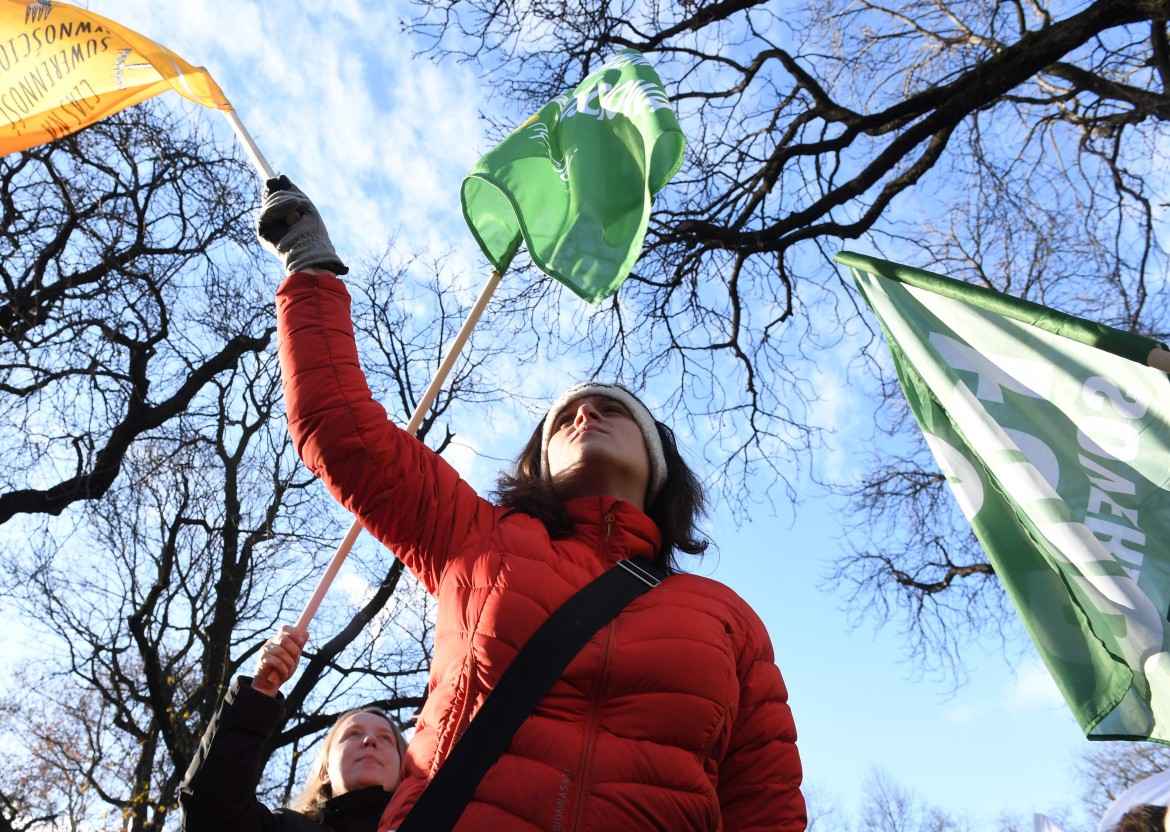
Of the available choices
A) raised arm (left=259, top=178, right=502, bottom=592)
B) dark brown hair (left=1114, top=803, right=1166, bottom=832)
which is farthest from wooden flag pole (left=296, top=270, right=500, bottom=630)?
dark brown hair (left=1114, top=803, right=1166, bottom=832)

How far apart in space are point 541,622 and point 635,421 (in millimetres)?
1111

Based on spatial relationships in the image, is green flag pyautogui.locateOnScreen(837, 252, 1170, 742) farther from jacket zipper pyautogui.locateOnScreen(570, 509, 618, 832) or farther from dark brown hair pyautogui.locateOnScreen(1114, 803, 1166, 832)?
jacket zipper pyautogui.locateOnScreen(570, 509, 618, 832)

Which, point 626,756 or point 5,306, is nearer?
point 626,756

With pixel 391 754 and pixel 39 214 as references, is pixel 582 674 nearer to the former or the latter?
pixel 391 754

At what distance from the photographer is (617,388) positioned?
3.44 m

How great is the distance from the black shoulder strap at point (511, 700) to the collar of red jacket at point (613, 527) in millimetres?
274

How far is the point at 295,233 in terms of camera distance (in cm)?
272

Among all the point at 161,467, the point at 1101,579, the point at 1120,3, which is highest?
the point at 1120,3

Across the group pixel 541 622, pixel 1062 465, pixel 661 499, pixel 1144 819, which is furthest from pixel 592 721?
pixel 1144 819

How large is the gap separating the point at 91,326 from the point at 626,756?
7.27 meters

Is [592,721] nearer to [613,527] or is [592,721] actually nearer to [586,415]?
[613,527]

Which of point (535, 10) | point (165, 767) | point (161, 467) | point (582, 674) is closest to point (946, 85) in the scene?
point (535, 10)

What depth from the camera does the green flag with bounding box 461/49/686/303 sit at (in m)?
3.42

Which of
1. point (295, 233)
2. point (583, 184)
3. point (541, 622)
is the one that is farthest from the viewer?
point (583, 184)
